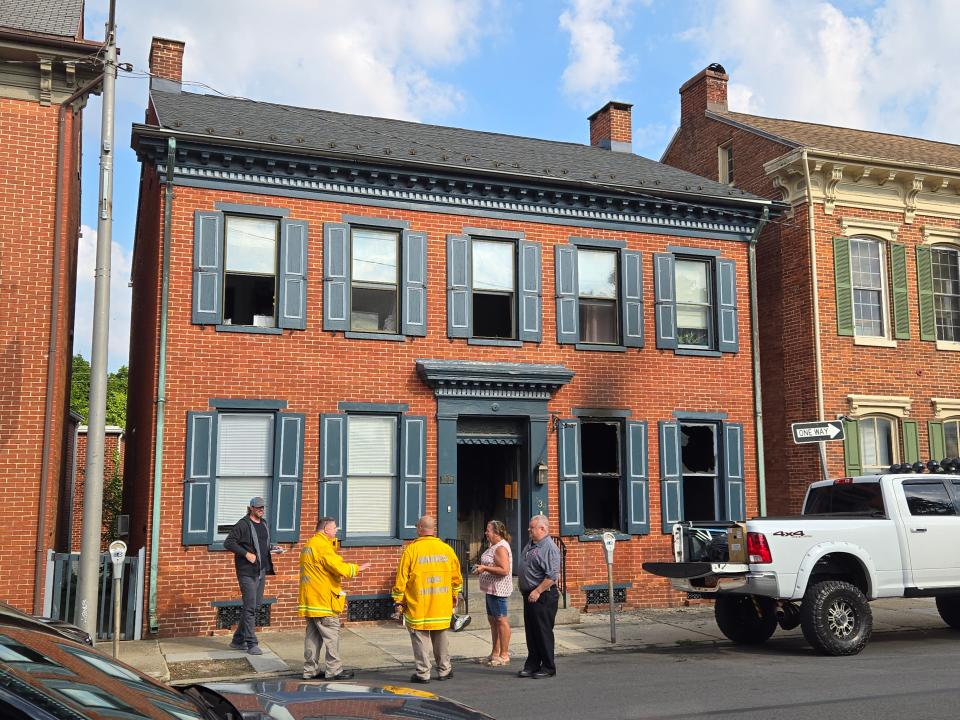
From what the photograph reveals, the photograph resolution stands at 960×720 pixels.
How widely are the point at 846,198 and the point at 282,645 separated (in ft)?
46.0

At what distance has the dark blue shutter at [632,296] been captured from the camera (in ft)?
54.7

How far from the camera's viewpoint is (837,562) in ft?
38.3

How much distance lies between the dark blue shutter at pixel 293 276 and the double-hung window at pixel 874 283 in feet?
35.1

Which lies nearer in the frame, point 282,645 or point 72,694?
point 72,694

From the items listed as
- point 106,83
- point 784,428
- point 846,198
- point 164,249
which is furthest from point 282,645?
point 846,198

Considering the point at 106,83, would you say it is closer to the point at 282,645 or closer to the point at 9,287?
the point at 9,287

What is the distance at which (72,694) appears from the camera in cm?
289

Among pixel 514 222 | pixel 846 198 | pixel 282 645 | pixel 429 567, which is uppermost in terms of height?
pixel 846 198

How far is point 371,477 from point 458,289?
3463mm

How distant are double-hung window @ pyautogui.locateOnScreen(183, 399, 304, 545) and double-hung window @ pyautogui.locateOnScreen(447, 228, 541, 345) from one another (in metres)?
3.59

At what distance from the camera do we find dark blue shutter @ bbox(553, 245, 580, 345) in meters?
16.3

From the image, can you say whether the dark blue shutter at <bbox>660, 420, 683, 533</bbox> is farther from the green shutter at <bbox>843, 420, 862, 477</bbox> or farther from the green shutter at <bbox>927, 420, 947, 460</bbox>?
the green shutter at <bbox>927, 420, 947, 460</bbox>

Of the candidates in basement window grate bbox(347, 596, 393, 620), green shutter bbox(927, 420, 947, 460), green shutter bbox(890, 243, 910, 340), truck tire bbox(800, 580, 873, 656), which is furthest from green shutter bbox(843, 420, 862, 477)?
basement window grate bbox(347, 596, 393, 620)

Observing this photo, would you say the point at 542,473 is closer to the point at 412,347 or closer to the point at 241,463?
the point at 412,347
